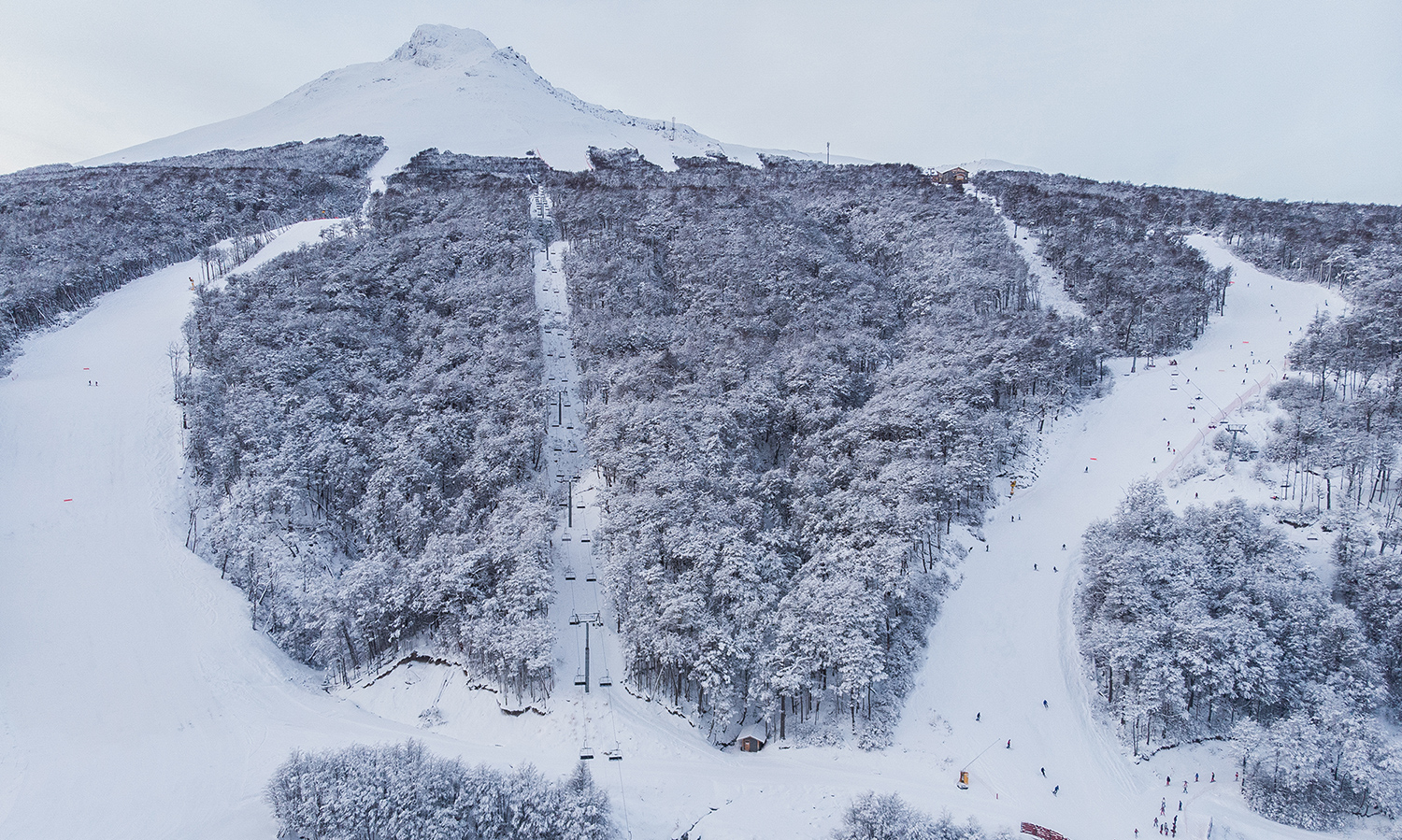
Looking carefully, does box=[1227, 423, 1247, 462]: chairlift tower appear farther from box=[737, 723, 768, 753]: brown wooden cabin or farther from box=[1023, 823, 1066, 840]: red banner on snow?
box=[737, 723, 768, 753]: brown wooden cabin

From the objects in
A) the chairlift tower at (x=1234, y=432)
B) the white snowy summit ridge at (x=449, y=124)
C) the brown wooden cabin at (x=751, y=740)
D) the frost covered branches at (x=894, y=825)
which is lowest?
the brown wooden cabin at (x=751, y=740)

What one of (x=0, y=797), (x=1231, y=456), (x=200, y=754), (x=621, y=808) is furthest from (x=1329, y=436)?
(x=0, y=797)

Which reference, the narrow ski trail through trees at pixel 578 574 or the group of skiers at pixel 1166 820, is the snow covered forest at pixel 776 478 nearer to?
the narrow ski trail through trees at pixel 578 574

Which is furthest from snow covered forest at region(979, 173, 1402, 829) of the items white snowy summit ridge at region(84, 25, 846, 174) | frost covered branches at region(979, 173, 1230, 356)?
white snowy summit ridge at region(84, 25, 846, 174)

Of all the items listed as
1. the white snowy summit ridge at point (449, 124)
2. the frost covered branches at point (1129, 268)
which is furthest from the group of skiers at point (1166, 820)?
the white snowy summit ridge at point (449, 124)

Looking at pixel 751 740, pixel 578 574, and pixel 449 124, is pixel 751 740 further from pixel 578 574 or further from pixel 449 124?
pixel 449 124

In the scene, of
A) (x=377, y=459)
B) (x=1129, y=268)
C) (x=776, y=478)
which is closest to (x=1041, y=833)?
(x=776, y=478)

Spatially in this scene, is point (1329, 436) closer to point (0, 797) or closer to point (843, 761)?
point (843, 761)
